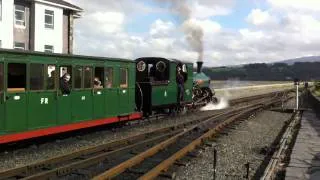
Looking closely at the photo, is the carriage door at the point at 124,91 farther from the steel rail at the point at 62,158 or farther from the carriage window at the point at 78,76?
the carriage window at the point at 78,76

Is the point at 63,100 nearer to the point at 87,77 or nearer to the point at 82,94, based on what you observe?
the point at 82,94

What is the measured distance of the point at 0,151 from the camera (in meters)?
13.0

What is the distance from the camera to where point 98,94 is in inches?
646

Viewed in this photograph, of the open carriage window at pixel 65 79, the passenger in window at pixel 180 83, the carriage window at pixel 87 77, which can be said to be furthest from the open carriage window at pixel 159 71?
the open carriage window at pixel 65 79

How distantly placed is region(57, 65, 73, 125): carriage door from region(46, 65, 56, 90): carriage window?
276 mm

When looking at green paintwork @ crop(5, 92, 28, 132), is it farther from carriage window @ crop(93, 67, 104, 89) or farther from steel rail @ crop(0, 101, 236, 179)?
carriage window @ crop(93, 67, 104, 89)

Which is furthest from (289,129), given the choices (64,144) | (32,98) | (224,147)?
(32,98)

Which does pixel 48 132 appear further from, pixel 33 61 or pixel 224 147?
pixel 224 147

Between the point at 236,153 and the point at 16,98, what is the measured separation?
5919 millimetres

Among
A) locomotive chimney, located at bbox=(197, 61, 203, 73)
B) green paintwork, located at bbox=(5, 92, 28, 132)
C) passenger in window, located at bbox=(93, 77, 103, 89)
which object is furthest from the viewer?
locomotive chimney, located at bbox=(197, 61, 203, 73)

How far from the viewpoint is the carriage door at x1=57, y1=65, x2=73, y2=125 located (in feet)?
46.5

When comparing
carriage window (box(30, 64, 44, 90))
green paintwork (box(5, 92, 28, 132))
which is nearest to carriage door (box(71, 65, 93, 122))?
carriage window (box(30, 64, 44, 90))

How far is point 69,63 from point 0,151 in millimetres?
3228

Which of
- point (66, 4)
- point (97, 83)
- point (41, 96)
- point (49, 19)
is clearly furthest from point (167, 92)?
point (66, 4)
